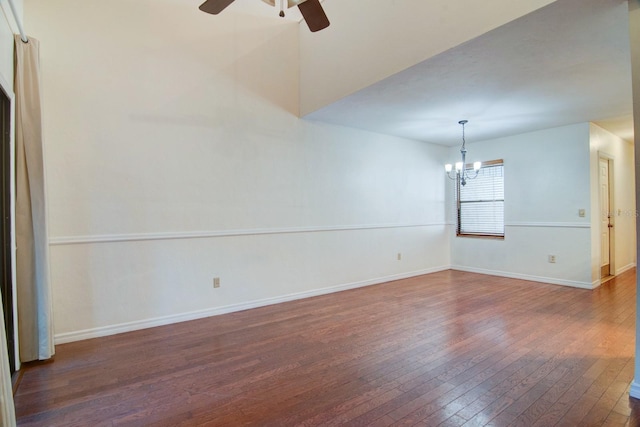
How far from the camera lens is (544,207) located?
198 inches

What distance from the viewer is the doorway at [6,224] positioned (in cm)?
230

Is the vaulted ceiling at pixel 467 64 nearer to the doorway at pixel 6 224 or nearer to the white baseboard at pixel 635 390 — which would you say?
the white baseboard at pixel 635 390

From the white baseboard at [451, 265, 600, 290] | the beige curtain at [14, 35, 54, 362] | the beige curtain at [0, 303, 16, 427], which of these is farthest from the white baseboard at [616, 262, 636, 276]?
the beige curtain at [14, 35, 54, 362]

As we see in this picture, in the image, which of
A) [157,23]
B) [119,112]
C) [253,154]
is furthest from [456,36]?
[119,112]

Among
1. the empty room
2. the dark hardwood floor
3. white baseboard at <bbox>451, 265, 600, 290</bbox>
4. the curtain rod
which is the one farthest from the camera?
white baseboard at <bbox>451, 265, 600, 290</bbox>

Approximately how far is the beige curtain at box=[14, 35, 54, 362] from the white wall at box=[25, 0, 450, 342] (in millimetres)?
340

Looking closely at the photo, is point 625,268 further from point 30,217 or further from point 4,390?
point 30,217

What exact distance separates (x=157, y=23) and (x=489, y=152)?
542cm

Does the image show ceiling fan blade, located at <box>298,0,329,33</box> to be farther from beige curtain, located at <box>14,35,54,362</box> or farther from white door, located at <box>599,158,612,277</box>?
white door, located at <box>599,158,612,277</box>

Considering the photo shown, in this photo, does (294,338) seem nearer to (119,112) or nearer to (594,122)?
(119,112)

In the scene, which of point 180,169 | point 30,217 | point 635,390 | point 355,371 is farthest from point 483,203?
point 30,217

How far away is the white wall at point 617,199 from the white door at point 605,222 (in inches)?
6.2

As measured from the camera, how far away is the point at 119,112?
10.2 feet

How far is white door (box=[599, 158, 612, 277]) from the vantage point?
5051 millimetres
